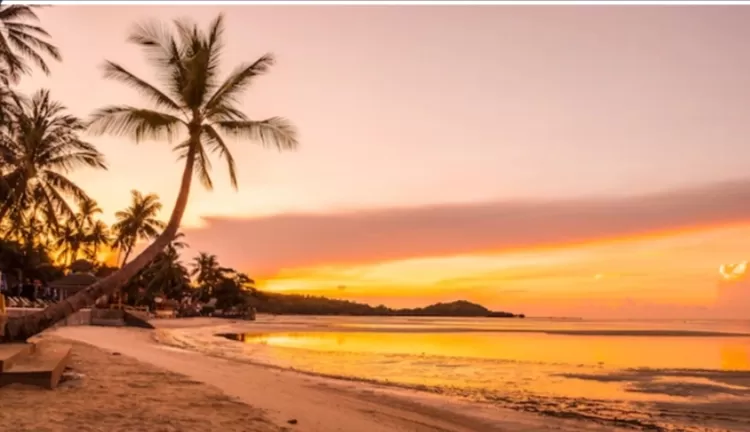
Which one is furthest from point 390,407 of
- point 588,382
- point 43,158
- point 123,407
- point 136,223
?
point 136,223

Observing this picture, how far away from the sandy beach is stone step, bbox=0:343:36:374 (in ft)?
1.46

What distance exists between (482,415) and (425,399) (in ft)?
5.95

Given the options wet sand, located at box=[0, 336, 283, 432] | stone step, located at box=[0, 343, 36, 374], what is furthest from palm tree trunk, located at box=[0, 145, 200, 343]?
wet sand, located at box=[0, 336, 283, 432]

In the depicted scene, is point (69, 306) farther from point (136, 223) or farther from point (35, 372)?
point (136, 223)

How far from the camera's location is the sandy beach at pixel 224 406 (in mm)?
7009

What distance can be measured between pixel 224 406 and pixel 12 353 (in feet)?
11.3

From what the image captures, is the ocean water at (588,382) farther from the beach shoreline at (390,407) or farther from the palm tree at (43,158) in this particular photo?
the palm tree at (43,158)

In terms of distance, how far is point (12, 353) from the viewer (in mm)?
9070

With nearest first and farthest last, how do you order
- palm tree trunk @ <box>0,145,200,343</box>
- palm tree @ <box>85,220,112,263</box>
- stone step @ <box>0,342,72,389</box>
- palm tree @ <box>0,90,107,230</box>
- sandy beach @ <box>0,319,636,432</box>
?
sandy beach @ <box>0,319,636,432</box>
stone step @ <box>0,342,72,389</box>
palm tree trunk @ <box>0,145,200,343</box>
palm tree @ <box>0,90,107,230</box>
palm tree @ <box>85,220,112,263</box>

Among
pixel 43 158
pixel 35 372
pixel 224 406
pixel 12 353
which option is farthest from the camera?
pixel 43 158

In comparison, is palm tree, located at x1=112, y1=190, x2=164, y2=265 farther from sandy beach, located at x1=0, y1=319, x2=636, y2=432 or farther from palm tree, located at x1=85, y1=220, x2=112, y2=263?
sandy beach, located at x1=0, y1=319, x2=636, y2=432

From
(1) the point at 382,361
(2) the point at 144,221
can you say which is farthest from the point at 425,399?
(2) the point at 144,221

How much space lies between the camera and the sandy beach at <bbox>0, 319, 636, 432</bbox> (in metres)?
7.01

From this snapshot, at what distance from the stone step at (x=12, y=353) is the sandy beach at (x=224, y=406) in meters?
0.45
